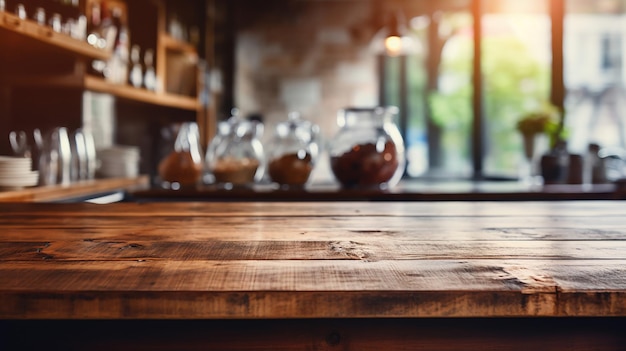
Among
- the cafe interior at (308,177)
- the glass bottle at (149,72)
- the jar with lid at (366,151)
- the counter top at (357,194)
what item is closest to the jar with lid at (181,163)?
the cafe interior at (308,177)

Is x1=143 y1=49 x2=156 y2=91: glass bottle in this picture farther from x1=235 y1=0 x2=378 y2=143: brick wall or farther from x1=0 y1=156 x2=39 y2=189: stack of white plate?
x1=235 y1=0 x2=378 y2=143: brick wall

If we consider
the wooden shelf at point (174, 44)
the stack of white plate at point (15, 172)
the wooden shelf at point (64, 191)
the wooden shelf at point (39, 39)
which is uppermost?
the wooden shelf at point (174, 44)

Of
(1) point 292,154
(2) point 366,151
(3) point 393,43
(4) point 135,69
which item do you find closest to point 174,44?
(4) point 135,69

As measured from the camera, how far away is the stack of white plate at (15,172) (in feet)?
6.97

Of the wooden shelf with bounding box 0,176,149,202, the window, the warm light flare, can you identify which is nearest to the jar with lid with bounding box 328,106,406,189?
the wooden shelf with bounding box 0,176,149,202

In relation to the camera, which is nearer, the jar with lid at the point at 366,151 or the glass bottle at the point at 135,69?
the jar with lid at the point at 366,151

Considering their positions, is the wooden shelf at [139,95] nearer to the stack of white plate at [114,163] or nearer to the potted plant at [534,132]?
the stack of white plate at [114,163]

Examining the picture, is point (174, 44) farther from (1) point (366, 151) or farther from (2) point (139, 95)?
(1) point (366, 151)

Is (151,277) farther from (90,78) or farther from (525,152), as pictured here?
(525,152)

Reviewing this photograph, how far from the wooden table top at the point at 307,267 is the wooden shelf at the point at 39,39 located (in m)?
0.99

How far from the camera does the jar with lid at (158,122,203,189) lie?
265 cm

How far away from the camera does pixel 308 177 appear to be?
2.62 meters

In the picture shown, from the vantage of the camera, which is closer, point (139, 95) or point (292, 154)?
point (292, 154)

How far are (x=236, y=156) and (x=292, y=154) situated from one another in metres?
0.25
